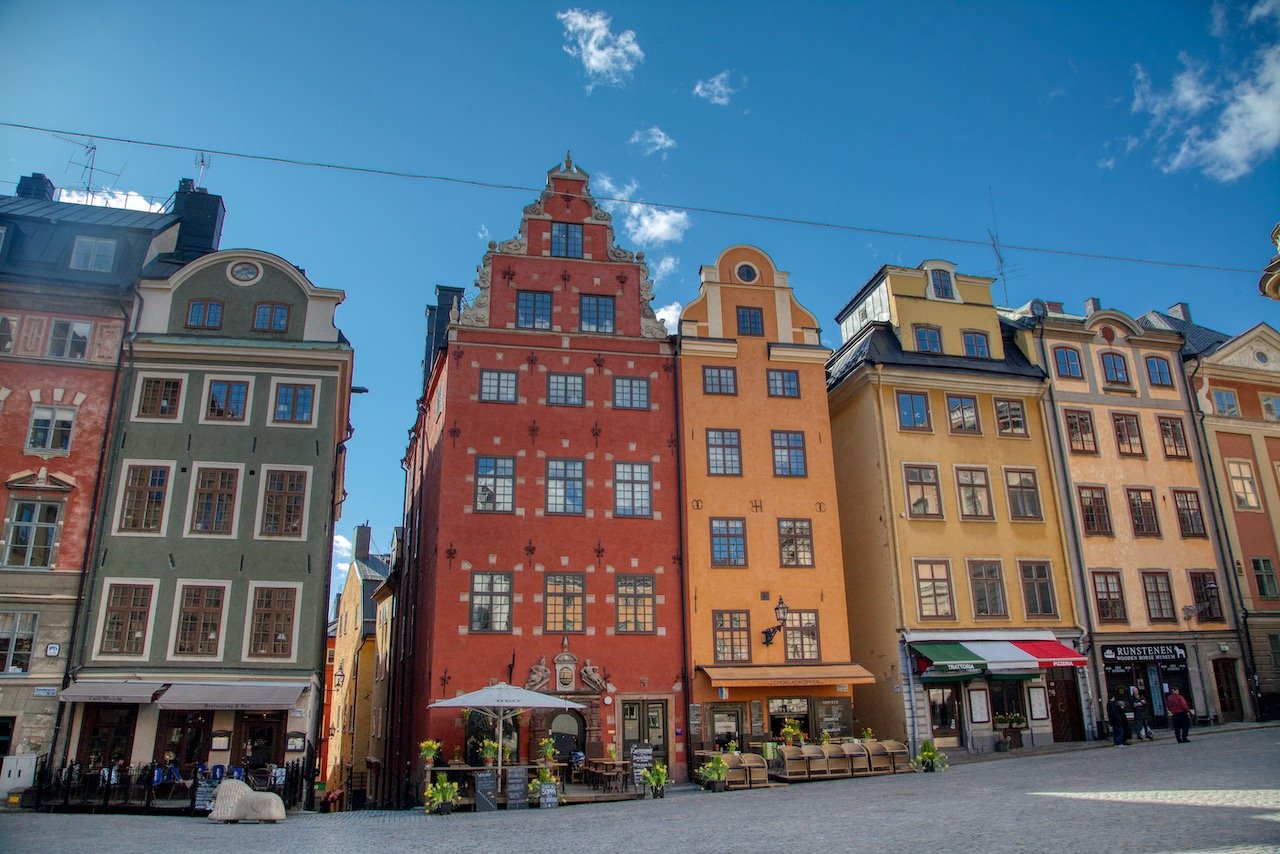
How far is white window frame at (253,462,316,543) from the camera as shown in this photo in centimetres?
2589

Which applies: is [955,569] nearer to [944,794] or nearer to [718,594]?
[718,594]

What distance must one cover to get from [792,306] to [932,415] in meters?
6.09

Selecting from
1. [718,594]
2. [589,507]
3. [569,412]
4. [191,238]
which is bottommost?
[718,594]

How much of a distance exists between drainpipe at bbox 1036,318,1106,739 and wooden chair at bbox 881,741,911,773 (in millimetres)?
8798


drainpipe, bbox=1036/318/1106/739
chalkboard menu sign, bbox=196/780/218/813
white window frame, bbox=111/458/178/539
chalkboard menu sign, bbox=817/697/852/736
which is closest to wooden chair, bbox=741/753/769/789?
chalkboard menu sign, bbox=817/697/852/736

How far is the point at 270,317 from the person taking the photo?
2800 centimetres

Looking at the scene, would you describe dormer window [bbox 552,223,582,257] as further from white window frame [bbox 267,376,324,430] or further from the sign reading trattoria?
the sign reading trattoria

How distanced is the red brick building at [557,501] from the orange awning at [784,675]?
143 cm

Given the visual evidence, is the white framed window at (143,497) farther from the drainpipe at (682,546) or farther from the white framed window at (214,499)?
the drainpipe at (682,546)

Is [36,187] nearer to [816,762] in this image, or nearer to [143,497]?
[143,497]

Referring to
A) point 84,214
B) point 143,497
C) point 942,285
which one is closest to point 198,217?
point 84,214

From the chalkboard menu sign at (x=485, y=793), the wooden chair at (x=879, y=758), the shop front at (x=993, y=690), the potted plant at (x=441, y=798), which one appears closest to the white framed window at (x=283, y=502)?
the potted plant at (x=441, y=798)

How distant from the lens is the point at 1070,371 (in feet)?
112

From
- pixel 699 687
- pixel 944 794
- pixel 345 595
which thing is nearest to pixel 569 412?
pixel 699 687
